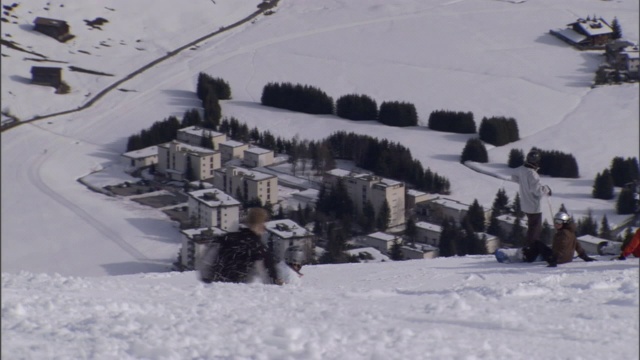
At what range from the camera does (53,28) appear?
5328 mm

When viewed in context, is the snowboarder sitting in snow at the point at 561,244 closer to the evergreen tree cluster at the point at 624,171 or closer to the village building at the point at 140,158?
the village building at the point at 140,158

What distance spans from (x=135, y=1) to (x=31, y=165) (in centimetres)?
167

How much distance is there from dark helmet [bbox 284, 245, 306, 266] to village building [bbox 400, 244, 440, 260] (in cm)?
272

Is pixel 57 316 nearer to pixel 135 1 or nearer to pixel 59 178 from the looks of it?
pixel 59 178

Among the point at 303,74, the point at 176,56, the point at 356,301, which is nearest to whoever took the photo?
the point at 356,301

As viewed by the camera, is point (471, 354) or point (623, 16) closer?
point (471, 354)

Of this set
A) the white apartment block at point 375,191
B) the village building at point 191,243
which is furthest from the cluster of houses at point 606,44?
the village building at point 191,243

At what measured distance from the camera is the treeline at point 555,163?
11.3 m

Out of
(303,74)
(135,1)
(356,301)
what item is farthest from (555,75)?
(356,301)

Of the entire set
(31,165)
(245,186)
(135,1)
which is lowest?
(245,186)

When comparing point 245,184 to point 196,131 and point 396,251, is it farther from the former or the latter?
point 196,131

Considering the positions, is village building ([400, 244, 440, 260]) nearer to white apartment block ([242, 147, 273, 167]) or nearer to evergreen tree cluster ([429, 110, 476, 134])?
white apartment block ([242, 147, 273, 167])

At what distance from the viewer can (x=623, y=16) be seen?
13250 mm

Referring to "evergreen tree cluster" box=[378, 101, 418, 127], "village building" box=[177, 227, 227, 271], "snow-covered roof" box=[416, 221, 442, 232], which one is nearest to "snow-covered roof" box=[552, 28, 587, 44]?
"evergreen tree cluster" box=[378, 101, 418, 127]
